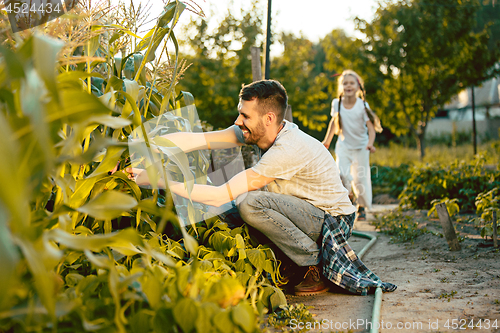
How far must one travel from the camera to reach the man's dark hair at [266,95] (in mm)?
2154

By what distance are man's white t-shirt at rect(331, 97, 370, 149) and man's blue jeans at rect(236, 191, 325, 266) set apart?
2.46 metres

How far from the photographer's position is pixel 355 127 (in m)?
4.42

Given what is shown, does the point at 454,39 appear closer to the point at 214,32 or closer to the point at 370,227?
the point at 214,32

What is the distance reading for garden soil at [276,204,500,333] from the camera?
1637 mm

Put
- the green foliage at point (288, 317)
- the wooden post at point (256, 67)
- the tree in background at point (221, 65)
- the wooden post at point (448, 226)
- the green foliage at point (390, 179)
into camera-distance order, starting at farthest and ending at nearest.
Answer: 1. the tree in background at point (221, 65)
2. the green foliage at point (390, 179)
3. the wooden post at point (256, 67)
4. the wooden post at point (448, 226)
5. the green foliage at point (288, 317)

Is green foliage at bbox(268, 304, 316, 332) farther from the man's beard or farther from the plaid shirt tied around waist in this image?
the man's beard

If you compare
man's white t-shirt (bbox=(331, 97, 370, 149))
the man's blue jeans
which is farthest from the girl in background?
the man's blue jeans

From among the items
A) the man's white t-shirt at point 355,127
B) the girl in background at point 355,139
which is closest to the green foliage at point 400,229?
the girl in background at point 355,139

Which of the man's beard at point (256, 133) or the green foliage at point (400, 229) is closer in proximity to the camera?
the man's beard at point (256, 133)

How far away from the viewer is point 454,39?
8703mm

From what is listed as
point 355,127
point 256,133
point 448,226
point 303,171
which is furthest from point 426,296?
point 355,127

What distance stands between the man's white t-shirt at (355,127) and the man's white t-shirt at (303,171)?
7.35 ft

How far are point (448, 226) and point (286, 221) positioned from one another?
1424 mm

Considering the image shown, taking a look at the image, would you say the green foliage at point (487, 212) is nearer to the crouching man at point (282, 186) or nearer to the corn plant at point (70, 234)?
the crouching man at point (282, 186)
